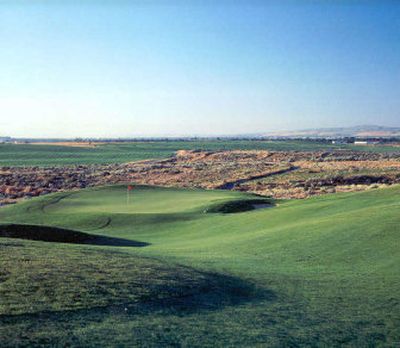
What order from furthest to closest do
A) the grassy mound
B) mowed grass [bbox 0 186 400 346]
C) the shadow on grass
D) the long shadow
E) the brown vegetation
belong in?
the brown vegetation, the shadow on grass, the grassy mound, the long shadow, mowed grass [bbox 0 186 400 346]

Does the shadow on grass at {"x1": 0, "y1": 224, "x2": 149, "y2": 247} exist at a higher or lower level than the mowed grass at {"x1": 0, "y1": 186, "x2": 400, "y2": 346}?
lower

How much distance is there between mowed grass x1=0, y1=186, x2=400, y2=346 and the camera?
9023mm

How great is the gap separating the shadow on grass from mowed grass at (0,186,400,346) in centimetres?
396

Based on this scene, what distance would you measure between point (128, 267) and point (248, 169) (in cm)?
8520

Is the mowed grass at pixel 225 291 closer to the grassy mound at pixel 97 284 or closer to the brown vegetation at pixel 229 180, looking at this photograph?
the grassy mound at pixel 97 284

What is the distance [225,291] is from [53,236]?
44.8 feet

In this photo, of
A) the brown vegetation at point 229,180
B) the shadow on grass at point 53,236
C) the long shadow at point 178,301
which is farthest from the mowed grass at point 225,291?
the brown vegetation at point 229,180

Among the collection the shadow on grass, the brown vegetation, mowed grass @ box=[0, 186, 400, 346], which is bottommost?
the brown vegetation

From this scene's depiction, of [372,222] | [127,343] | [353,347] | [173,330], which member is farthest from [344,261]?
[127,343]

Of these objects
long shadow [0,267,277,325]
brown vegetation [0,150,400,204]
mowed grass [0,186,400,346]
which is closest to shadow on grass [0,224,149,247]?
mowed grass [0,186,400,346]

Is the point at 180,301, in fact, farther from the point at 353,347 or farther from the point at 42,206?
the point at 42,206

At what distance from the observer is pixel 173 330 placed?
9172 millimetres

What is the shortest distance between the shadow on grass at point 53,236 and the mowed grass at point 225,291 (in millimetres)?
3960

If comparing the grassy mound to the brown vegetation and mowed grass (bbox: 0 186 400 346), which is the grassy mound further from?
the brown vegetation
